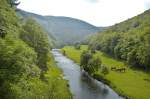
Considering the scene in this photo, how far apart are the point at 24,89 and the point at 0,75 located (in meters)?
4.70

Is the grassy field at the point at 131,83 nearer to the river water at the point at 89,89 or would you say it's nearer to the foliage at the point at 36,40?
the river water at the point at 89,89

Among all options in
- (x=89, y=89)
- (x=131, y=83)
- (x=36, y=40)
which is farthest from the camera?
(x=131, y=83)

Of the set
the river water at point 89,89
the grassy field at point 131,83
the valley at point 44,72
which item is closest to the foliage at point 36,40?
the valley at point 44,72

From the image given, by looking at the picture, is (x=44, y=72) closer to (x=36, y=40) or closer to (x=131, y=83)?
(x=36, y=40)

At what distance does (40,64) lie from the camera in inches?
3622

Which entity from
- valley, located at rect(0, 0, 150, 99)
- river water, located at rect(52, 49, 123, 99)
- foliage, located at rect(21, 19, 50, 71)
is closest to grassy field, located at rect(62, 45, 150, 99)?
valley, located at rect(0, 0, 150, 99)

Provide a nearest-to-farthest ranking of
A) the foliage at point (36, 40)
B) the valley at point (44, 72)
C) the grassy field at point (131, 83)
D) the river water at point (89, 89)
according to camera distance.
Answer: the valley at point (44, 72) < the river water at point (89, 89) < the foliage at point (36, 40) < the grassy field at point (131, 83)

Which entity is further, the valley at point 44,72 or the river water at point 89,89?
the river water at point 89,89

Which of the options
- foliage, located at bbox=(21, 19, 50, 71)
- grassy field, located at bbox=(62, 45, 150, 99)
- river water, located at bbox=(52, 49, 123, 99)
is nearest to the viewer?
river water, located at bbox=(52, 49, 123, 99)

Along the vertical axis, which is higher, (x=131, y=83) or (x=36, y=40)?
(x=36, y=40)

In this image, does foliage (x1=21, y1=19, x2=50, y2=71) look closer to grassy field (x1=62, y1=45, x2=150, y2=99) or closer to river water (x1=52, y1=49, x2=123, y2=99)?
river water (x1=52, y1=49, x2=123, y2=99)

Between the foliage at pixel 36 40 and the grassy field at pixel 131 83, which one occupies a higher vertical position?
the foliage at pixel 36 40

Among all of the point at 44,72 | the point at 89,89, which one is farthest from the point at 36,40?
the point at 89,89

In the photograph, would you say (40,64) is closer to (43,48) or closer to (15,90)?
(43,48)
